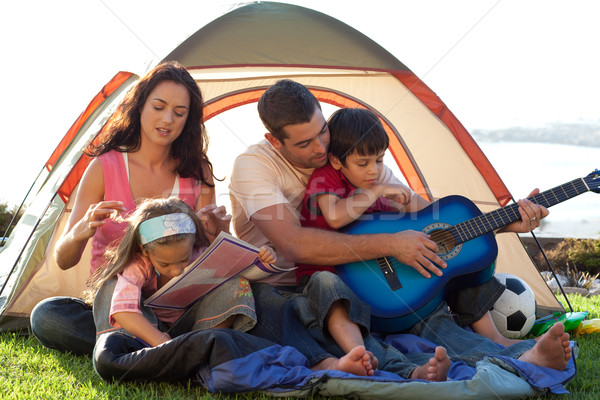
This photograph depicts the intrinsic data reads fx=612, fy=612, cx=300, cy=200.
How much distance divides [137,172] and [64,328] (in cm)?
78

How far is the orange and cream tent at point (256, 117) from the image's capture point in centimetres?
325

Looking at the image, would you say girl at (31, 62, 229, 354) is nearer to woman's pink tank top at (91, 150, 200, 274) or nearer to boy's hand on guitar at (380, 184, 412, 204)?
woman's pink tank top at (91, 150, 200, 274)

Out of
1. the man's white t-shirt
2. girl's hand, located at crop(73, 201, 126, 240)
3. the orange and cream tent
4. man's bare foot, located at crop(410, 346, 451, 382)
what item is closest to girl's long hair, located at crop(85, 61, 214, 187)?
the man's white t-shirt

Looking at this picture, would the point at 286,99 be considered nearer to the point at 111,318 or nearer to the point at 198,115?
the point at 198,115

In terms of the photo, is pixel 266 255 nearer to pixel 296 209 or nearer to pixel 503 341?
pixel 296 209

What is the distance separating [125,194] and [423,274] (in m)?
1.40

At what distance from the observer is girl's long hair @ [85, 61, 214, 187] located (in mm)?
2850

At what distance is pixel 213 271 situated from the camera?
2.32 meters

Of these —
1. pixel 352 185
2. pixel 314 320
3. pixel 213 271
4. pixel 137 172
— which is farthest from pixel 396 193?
pixel 137 172

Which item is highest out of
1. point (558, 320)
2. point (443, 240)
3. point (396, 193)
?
point (396, 193)

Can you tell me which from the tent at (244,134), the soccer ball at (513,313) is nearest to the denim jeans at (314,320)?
the tent at (244,134)

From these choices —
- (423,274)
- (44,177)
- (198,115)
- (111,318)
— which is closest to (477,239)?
(423,274)

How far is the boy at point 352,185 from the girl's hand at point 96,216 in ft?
2.90

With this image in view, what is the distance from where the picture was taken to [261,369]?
2.09 meters
